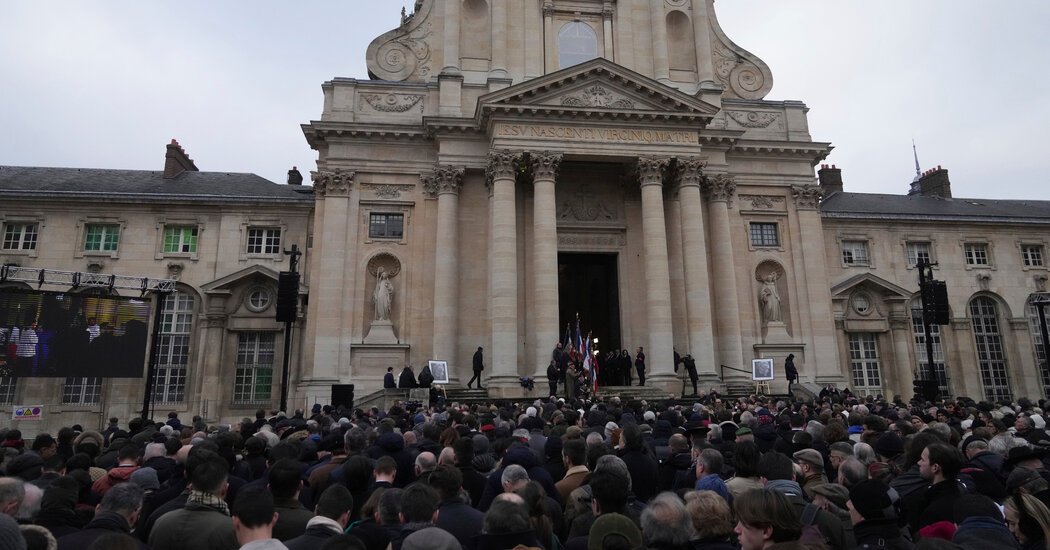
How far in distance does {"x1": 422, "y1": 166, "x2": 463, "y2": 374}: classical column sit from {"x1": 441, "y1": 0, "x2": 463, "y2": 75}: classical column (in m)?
5.26

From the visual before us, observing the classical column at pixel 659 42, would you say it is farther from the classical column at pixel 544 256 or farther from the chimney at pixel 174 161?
the chimney at pixel 174 161

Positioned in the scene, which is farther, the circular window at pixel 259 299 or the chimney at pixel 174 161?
the chimney at pixel 174 161

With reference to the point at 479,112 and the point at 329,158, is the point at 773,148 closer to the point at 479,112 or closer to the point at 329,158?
the point at 479,112

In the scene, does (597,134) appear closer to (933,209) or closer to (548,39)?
(548,39)

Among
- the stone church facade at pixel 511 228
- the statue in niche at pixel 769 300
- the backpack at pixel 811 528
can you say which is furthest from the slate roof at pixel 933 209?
the backpack at pixel 811 528

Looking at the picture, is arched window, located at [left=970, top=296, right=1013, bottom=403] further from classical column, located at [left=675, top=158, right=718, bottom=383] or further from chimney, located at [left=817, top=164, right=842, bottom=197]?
classical column, located at [left=675, top=158, right=718, bottom=383]

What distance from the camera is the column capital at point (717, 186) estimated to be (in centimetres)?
2980

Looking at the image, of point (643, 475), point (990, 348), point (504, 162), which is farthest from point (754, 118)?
point (643, 475)

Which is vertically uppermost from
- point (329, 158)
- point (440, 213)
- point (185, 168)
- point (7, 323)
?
point (185, 168)

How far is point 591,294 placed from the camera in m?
32.6

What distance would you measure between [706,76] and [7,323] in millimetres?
28431

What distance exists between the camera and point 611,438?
9117mm

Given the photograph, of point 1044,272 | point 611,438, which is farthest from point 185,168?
point 1044,272

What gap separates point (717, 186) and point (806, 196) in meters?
4.71
